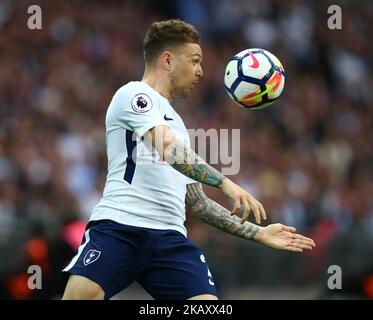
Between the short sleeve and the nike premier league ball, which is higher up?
the nike premier league ball

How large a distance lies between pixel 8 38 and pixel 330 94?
5.64 meters

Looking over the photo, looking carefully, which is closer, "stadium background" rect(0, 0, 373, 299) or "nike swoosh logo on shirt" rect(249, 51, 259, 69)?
"nike swoosh logo on shirt" rect(249, 51, 259, 69)

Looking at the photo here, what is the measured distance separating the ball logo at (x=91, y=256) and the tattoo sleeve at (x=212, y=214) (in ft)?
2.78

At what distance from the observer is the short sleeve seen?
6.04 metres

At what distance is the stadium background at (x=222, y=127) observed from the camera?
487 inches

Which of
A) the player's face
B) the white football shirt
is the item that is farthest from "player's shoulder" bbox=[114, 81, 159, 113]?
the player's face

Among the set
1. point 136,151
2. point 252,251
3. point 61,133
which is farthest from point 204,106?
point 136,151

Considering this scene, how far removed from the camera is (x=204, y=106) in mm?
16266

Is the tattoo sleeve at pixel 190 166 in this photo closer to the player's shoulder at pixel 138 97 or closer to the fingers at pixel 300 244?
the player's shoulder at pixel 138 97

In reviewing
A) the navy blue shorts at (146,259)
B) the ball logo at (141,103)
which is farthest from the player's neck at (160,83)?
the navy blue shorts at (146,259)

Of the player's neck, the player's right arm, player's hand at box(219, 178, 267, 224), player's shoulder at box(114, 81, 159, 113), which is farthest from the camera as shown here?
the player's neck

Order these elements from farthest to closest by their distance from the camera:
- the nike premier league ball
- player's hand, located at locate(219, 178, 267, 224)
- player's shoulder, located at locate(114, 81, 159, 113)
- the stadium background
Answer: the stadium background
the nike premier league ball
player's shoulder, located at locate(114, 81, 159, 113)
player's hand, located at locate(219, 178, 267, 224)

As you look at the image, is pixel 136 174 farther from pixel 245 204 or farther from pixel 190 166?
pixel 245 204

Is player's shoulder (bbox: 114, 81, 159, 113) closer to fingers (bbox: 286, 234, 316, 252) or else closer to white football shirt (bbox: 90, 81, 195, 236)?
white football shirt (bbox: 90, 81, 195, 236)
